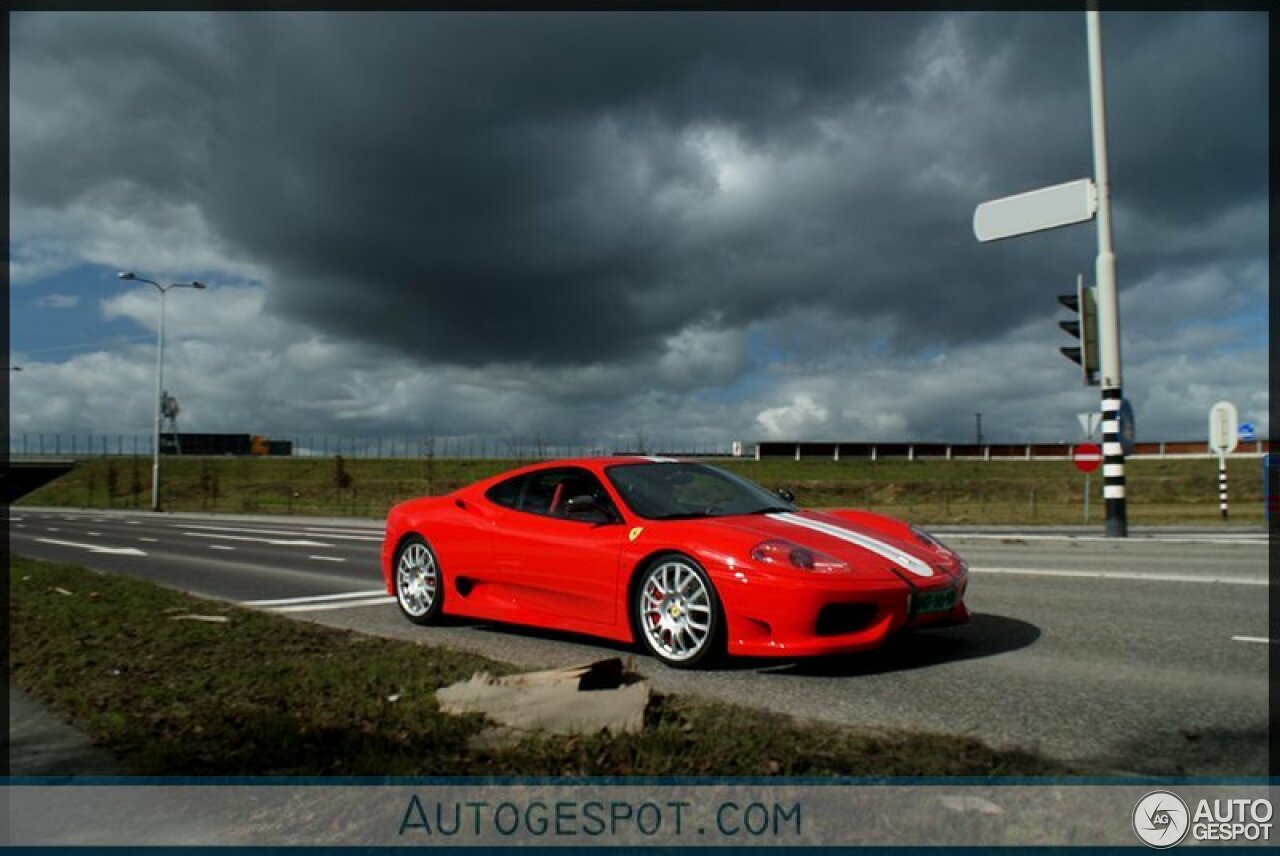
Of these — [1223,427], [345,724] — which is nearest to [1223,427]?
[1223,427]

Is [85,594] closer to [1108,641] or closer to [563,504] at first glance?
[563,504]

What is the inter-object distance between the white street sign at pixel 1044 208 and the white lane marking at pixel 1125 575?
241 inches

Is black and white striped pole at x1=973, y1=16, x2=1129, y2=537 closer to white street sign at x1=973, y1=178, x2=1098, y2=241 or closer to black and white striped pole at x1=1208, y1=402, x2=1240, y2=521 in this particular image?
white street sign at x1=973, y1=178, x2=1098, y2=241

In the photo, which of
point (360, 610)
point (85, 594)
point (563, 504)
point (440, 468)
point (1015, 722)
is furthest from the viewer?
point (440, 468)

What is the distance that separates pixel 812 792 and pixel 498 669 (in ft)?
7.95

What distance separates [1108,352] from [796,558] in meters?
10.3

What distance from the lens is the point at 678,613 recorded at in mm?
5465

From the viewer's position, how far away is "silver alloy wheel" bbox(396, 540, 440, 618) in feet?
23.9

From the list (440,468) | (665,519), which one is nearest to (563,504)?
(665,519)

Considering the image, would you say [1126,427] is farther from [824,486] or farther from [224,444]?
[224,444]

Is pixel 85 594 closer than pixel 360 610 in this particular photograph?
No

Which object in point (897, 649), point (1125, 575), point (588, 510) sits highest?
point (588, 510)

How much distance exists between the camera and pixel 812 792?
10.1 ft

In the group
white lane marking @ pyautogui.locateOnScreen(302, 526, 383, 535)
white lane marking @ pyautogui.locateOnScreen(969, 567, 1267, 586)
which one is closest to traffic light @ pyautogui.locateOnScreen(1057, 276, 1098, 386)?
white lane marking @ pyautogui.locateOnScreen(969, 567, 1267, 586)
